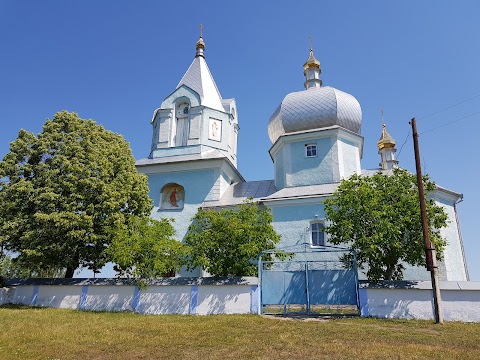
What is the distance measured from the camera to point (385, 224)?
1252cm

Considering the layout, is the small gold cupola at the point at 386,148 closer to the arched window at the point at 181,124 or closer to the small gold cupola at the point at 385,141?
the small gold cupola at the point at 385,141

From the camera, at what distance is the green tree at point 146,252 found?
13.4 m

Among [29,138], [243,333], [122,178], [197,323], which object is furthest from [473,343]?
[29,138]

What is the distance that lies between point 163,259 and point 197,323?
11.7 ft

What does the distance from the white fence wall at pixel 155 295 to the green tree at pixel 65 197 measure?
1.09 m

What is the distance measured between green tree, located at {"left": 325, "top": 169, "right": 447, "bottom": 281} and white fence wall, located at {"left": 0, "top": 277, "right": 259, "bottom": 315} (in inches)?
152

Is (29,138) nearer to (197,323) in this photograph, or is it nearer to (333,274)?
(197,323)

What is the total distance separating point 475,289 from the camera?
37.9ft

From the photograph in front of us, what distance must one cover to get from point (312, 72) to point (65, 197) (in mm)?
17398

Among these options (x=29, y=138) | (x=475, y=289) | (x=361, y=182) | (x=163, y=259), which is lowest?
(x=475, y=289)

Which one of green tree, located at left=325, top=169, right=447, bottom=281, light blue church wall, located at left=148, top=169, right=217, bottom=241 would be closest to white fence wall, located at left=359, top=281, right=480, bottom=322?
green tree, located at left=325, top=169, right=447, bottom=281

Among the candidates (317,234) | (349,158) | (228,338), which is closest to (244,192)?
(317,234)

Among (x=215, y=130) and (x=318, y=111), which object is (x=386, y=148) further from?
(x=215, y=130)

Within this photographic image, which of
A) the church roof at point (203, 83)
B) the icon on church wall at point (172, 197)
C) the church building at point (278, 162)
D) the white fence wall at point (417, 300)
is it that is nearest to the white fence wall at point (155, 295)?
the white fence wall at point (417, 300)
